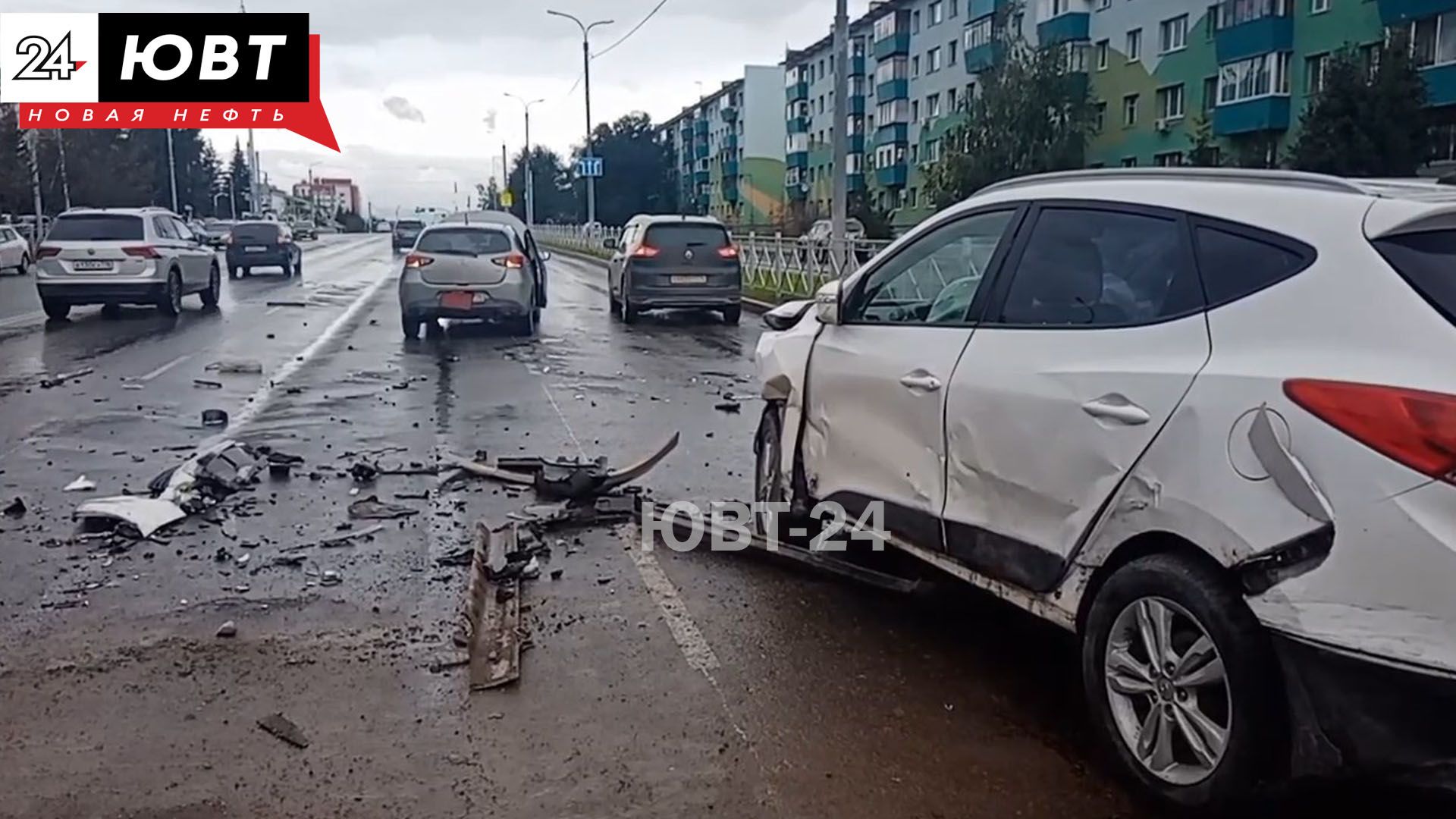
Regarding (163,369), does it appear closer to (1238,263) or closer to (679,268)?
(679,268)

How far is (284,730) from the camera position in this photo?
4180 millimetres

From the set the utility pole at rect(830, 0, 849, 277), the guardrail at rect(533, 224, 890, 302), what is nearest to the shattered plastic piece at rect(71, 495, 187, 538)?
the utility pole at rect(830, 0, 849, 277)

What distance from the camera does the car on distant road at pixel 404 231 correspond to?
192 feet

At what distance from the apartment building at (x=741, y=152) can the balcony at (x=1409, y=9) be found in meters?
51.2

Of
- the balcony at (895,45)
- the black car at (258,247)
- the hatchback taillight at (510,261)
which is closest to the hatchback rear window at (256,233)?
the black car at (258,247)

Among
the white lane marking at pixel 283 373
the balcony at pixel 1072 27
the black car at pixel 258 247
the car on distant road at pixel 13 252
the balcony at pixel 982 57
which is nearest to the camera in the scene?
the white lane marking at pixel 283 373

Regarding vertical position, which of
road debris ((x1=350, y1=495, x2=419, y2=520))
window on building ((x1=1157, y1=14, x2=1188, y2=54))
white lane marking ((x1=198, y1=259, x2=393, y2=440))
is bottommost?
road debris ((x1=350, y1=495, x2=419, y2=520))

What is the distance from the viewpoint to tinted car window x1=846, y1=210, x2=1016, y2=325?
15.5 feet

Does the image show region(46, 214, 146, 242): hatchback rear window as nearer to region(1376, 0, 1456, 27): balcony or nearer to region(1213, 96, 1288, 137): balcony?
region(1376, 0, 1456, 27): balcony

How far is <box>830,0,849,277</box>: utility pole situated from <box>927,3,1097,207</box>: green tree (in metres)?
27.7

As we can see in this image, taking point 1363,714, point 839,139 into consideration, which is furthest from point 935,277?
point 839,139

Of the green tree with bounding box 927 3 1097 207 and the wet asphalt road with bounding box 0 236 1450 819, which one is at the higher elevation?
the green tree with bounding box 927 3 1097 207

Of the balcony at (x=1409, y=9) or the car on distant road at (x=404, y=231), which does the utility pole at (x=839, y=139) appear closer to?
the balcony at (x=1409, y=9)

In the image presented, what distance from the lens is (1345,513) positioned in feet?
9.73
